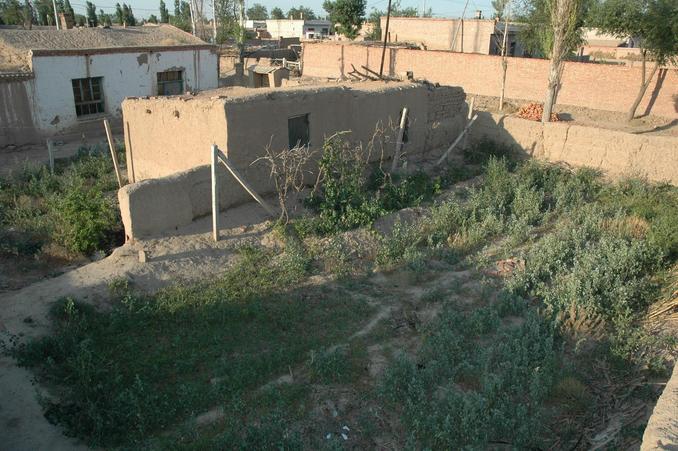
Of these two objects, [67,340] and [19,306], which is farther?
[19,306]

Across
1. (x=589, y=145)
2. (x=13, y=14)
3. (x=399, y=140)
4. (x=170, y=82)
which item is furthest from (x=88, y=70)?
(x=13, y=14)

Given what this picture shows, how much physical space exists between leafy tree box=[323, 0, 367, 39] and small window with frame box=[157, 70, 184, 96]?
15405 millimetres

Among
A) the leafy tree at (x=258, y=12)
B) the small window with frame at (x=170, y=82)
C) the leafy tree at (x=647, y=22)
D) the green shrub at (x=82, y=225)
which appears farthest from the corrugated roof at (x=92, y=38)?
the leafy tree at (x=258, y=12)

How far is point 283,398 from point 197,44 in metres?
16.0

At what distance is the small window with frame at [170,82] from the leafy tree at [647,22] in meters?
13.3

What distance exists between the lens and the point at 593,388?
5105 millimetres

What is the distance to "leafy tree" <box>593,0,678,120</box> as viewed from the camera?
1538 centimetres

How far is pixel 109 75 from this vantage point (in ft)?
53.1

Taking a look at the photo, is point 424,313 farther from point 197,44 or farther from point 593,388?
→ point 197,44

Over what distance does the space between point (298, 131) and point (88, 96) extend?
31.4 feet

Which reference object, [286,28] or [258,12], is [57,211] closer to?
[286,28]

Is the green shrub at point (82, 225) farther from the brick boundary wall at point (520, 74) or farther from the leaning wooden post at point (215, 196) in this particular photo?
the brick boundary wall at point (520, 74)

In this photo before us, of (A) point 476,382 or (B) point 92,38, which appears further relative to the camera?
(B) point 92,38

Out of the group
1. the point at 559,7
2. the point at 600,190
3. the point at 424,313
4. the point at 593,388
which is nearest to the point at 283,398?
the point at 424,313
